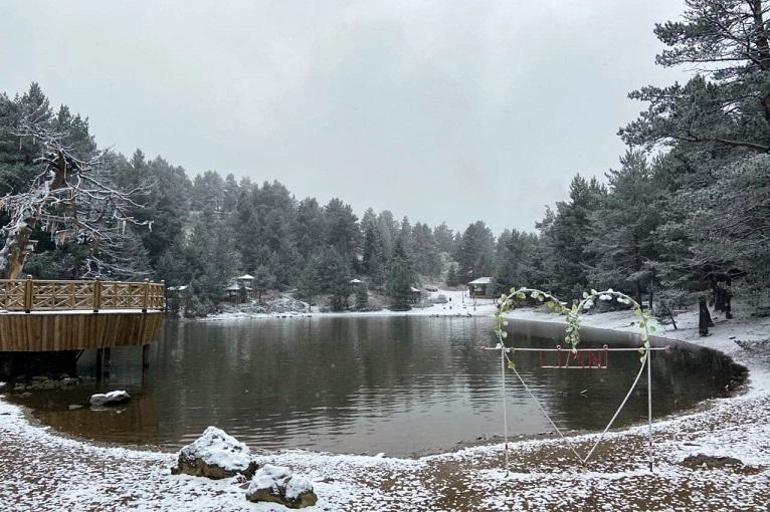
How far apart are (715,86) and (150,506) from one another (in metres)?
15.5

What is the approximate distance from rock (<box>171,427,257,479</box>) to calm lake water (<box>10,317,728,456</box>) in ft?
9.21

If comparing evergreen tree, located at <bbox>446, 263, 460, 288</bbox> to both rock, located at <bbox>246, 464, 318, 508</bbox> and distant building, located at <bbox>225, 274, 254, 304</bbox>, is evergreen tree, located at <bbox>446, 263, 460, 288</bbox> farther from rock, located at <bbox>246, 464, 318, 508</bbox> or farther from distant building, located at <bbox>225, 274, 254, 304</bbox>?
rock, located at <bbox>246, 464, 318, 508</bbox>

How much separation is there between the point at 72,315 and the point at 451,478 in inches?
540

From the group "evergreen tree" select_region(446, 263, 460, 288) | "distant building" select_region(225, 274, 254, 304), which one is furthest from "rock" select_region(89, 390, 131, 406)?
"evergreen tree" select_region(446, 263, 460, 288)

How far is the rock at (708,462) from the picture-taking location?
8.12 meters

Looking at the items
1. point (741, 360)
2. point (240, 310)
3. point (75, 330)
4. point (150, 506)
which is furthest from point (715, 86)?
point (240, 310)

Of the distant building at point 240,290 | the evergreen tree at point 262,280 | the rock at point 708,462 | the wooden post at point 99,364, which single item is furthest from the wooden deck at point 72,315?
the evergreen tree at point 262,280

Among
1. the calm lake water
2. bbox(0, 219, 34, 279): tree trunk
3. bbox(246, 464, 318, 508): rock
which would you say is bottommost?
the calm lake water

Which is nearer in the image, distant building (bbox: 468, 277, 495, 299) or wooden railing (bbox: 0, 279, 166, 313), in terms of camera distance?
wooden railing (bbox: 0, 279, 166, 313)

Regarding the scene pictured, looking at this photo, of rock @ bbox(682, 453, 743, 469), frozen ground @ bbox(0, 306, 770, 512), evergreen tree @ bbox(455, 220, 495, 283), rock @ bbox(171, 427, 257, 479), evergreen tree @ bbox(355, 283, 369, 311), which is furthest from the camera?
evergreen tree @ bbox(455, 220, 495, 283)

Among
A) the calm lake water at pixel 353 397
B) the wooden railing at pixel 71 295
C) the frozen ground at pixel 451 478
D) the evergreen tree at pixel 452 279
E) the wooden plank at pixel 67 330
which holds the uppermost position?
the evergreen tree at pixel 452 279

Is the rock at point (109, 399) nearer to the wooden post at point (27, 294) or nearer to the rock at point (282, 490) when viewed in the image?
the wooden post at point (27, 294)

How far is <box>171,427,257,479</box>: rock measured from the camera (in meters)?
7.64

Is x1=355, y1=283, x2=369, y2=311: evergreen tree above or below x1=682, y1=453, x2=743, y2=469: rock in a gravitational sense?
above
